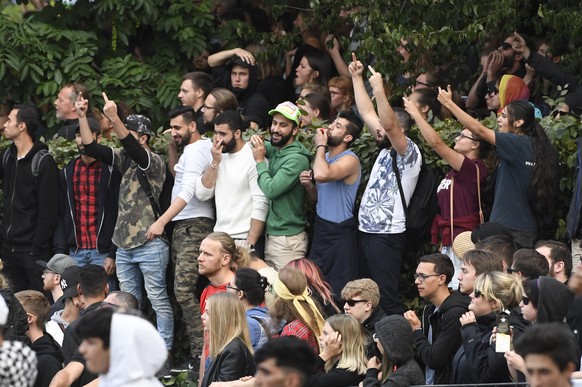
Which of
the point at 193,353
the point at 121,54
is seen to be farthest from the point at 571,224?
the point at 121,54

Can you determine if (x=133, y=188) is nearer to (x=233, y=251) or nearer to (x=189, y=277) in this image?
(x=189, y=277)

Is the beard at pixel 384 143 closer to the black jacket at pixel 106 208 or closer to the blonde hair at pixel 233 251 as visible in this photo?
the blonde hair at pixel 233 251

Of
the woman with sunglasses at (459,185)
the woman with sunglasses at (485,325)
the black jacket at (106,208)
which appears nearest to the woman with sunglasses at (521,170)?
the woman with sunglasses at (459,185)

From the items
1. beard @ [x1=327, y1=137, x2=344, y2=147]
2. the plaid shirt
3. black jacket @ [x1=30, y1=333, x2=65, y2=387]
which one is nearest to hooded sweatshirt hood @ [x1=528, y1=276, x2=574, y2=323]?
black jacket @ [x1=30, y1=333, x2=65, y2=387]

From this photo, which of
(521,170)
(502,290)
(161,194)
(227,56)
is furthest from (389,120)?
(227,56)

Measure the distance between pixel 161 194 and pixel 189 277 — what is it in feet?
3.12

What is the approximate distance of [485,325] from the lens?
1013 centimetres

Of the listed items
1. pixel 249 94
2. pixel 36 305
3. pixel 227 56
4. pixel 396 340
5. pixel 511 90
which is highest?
pixel 227 56

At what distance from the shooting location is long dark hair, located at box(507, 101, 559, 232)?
12.4 meters

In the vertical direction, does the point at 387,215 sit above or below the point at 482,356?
above

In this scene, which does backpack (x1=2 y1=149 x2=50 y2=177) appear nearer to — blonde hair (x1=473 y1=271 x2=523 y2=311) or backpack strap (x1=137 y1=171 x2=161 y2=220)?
backpack strap (x1=137 y1=171 x2=161 y2=220)

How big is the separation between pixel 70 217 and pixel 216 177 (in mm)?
1672

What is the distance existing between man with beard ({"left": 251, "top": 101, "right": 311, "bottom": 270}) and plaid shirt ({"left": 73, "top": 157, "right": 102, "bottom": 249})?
172cm

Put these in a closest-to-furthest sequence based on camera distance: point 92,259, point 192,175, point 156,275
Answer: point 192,175 < point 156,275 < point 92,259
